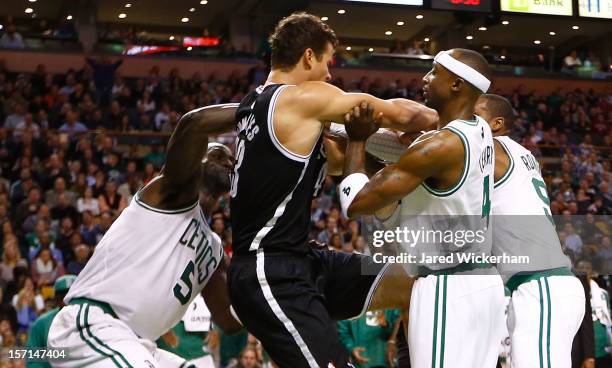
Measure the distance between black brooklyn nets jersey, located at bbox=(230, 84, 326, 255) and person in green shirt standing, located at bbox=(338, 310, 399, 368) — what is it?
4.61 meters

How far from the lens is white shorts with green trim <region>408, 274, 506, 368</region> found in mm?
4203

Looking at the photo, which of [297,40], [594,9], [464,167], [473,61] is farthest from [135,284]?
[594,9]

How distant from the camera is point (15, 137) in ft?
45.6

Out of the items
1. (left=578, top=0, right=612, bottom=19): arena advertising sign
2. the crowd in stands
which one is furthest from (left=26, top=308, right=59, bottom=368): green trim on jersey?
(left=578, top=0, right=612, bottom=19): arena advertising sign

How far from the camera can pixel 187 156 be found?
15.4ft

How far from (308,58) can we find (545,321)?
196 centimetres

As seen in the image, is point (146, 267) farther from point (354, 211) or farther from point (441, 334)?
point (441, 334)

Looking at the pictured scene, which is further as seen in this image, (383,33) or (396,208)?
(383,33)

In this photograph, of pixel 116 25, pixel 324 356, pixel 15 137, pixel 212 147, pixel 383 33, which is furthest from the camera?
pixel 383 33

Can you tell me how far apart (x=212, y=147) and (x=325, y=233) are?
777 cm

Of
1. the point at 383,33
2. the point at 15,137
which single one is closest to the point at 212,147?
the point at 15,137

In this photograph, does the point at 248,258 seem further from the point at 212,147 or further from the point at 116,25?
the point at 116,25

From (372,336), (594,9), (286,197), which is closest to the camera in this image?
(286,197)

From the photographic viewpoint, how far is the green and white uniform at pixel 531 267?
193 inches
